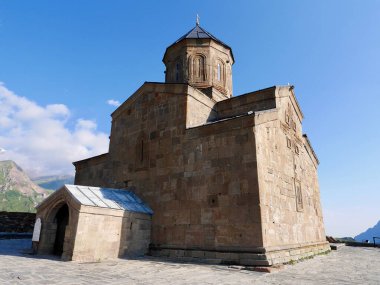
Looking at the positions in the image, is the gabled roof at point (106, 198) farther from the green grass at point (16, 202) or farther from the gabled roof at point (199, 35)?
the green grass at point (16, 202)

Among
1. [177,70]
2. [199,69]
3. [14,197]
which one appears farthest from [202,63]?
[14,197]

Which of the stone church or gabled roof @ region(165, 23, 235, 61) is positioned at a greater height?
gabled roof @ region(165, 23, 235, 61)

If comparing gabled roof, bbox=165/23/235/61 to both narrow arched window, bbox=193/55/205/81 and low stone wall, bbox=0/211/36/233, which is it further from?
low stone wall, bbox=0/211/36/233

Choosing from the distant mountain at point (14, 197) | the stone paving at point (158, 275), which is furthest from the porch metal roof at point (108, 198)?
the distant mountain at point (14, 197)

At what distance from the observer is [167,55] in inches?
597

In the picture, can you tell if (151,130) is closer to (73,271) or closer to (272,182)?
(272,182)

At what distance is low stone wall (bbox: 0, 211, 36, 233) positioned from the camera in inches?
592

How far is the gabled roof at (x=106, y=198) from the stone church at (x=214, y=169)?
1.22 ft

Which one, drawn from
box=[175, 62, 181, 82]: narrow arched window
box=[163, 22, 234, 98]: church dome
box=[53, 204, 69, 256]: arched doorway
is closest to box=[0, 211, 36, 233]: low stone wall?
box=[53, 204, 69, 256]: arched doorway

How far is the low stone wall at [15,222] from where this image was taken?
15.0 meters

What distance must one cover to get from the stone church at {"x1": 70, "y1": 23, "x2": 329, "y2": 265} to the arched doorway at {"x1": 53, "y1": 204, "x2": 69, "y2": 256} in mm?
2513

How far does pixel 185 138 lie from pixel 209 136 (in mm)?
1015

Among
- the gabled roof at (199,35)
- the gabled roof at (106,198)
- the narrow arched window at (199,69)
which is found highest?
the gabled roof at (199,35)

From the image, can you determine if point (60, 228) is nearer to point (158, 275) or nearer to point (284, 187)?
point (158, 275)
